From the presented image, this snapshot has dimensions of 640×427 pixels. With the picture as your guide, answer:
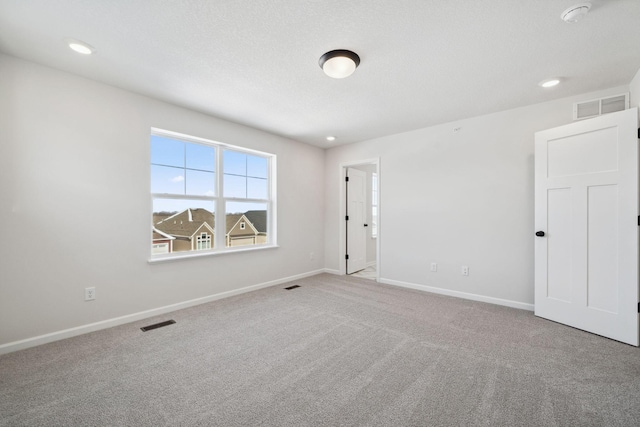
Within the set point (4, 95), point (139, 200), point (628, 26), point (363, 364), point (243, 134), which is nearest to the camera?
point (628, 26)

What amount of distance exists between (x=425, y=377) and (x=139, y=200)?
3296 mm

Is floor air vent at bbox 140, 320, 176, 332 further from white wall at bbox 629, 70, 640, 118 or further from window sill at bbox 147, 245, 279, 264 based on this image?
white wall at bbox 629, 70, 640, 118

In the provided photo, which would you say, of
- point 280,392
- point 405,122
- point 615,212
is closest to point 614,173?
point 615,212

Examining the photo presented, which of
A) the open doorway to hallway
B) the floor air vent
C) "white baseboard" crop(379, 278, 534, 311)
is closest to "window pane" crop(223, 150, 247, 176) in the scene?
the open doorway to hallway

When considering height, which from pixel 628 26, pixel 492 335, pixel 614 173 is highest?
pixel 628 26

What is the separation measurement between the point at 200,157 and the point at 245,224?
1210mm

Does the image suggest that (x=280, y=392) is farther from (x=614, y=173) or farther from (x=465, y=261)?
(x=614, y=173)

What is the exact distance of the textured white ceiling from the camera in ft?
5.75

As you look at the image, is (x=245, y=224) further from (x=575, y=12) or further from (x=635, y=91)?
(x=635, y=91)

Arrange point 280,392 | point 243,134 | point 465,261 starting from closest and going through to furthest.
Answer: point 280,392
point 465,261
point 243,134

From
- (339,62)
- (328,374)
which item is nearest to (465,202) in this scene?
(339,62)

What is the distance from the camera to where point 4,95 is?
226cm

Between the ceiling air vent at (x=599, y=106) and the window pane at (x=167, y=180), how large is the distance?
4789mm

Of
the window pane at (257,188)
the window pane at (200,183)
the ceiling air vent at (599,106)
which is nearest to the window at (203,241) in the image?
the window pane at (200,183)
